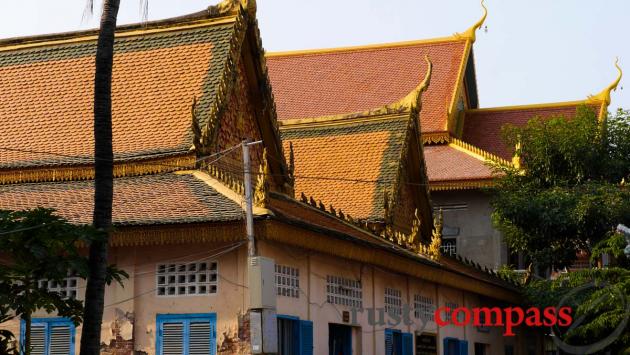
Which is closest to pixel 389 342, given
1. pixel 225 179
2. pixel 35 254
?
pixel 225 179

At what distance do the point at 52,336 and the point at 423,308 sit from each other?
9.34 m

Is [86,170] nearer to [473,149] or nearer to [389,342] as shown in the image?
[389,342]

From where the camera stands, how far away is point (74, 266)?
46.0 feet

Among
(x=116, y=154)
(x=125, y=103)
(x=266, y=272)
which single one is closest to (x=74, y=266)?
(x=266, y=272)

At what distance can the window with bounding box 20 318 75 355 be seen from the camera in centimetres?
1695

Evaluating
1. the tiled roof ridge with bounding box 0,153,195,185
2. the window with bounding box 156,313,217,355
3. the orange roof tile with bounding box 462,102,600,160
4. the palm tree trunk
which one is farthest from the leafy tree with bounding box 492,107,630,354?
the palm tree trunk

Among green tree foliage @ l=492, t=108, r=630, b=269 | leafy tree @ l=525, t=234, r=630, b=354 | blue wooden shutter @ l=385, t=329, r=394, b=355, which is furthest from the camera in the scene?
green tree foliage @ l=492, t=108, r=630, b=269

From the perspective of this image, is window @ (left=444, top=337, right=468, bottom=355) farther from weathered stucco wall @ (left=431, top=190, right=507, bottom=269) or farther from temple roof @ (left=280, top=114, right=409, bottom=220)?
weathered stucco wall @ (left=431, top=190, right=507, bottom=269)

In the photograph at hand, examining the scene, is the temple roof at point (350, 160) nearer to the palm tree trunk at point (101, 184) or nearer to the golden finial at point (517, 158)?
the golden finial at point (517, 158)

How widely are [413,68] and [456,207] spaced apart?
5.91 metres

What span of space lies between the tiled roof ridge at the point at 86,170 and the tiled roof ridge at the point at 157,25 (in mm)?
3237

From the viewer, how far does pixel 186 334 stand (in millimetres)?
16531

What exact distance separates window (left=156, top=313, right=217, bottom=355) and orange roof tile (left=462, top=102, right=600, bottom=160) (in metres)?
24.0

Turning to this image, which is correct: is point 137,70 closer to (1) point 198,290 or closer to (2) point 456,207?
(1) point 198,290
